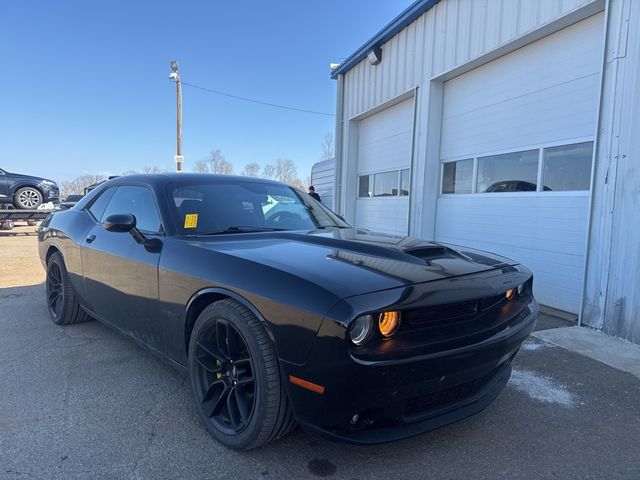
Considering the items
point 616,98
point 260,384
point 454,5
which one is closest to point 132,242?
point 260,384

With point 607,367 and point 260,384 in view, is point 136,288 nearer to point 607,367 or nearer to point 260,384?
point 260,384

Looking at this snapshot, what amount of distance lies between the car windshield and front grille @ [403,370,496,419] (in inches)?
63.2

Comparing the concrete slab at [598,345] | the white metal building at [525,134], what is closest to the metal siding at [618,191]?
the white metal building at [525,134]

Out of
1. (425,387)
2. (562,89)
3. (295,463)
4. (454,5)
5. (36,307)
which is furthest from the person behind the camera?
(454,5)

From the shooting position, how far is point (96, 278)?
3.45 m

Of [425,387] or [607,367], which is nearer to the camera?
[425,387]

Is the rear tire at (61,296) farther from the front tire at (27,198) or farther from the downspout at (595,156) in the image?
the front tire at (27,198)

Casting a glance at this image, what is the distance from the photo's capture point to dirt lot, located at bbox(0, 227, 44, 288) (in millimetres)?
6662

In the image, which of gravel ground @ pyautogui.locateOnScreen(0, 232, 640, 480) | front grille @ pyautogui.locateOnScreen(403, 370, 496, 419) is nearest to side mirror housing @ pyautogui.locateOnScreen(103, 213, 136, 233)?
gravel ground @ pyautogui.locateOnScreen(0, 232, 640, 480)

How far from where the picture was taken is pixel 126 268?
3.01 m

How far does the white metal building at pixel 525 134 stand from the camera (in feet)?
14.0

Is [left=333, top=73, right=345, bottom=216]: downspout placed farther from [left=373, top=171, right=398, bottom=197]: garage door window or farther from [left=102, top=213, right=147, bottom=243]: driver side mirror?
[left=102, top=213, right=147, bottom=243]: driver side mirror

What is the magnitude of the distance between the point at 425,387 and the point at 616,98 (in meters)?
4.03

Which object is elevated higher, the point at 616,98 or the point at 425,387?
the point at 616,98
